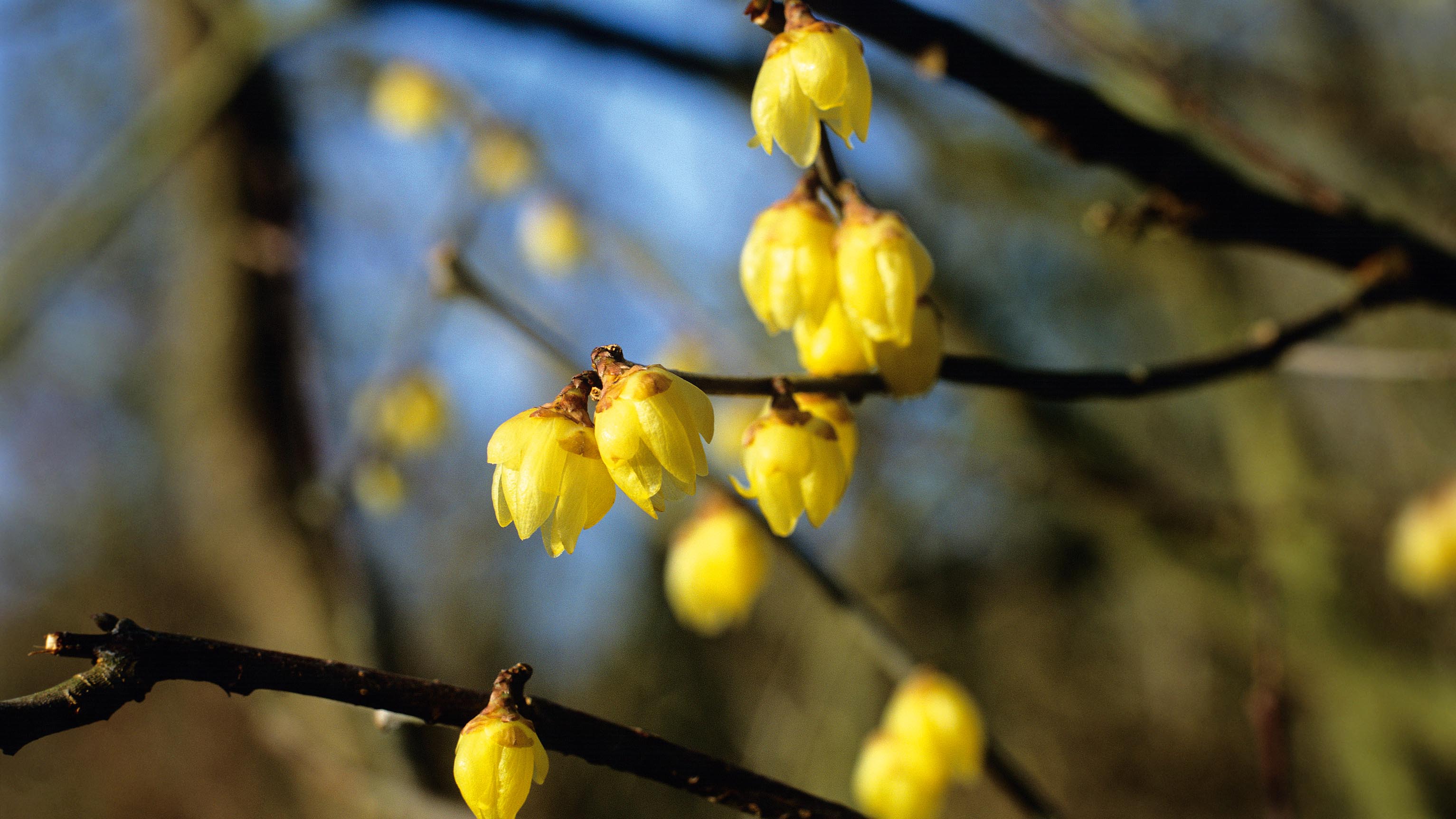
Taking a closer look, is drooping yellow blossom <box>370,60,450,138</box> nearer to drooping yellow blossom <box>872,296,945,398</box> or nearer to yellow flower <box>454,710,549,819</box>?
drooping yellow blossom <box>872,296,945,398</box>

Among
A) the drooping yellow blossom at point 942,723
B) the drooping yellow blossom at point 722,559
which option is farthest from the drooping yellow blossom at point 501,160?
the drooping yellow blossom at point 942,723

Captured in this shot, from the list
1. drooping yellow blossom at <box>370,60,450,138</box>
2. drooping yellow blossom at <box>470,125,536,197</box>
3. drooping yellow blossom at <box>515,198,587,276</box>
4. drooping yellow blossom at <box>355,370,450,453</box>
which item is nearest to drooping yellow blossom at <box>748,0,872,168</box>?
drooping yellow blossom at <box>355,370,450,453</box>

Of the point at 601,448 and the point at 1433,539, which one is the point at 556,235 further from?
the point at 1433,539

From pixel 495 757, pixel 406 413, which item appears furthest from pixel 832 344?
pixel 406 413

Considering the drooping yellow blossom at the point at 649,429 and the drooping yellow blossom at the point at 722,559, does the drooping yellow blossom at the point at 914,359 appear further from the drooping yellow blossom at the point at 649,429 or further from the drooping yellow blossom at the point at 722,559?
the drooping yellow blossom at the point at 722,559

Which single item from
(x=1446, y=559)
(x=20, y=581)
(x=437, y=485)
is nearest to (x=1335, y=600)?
(x=1446, y=559)
